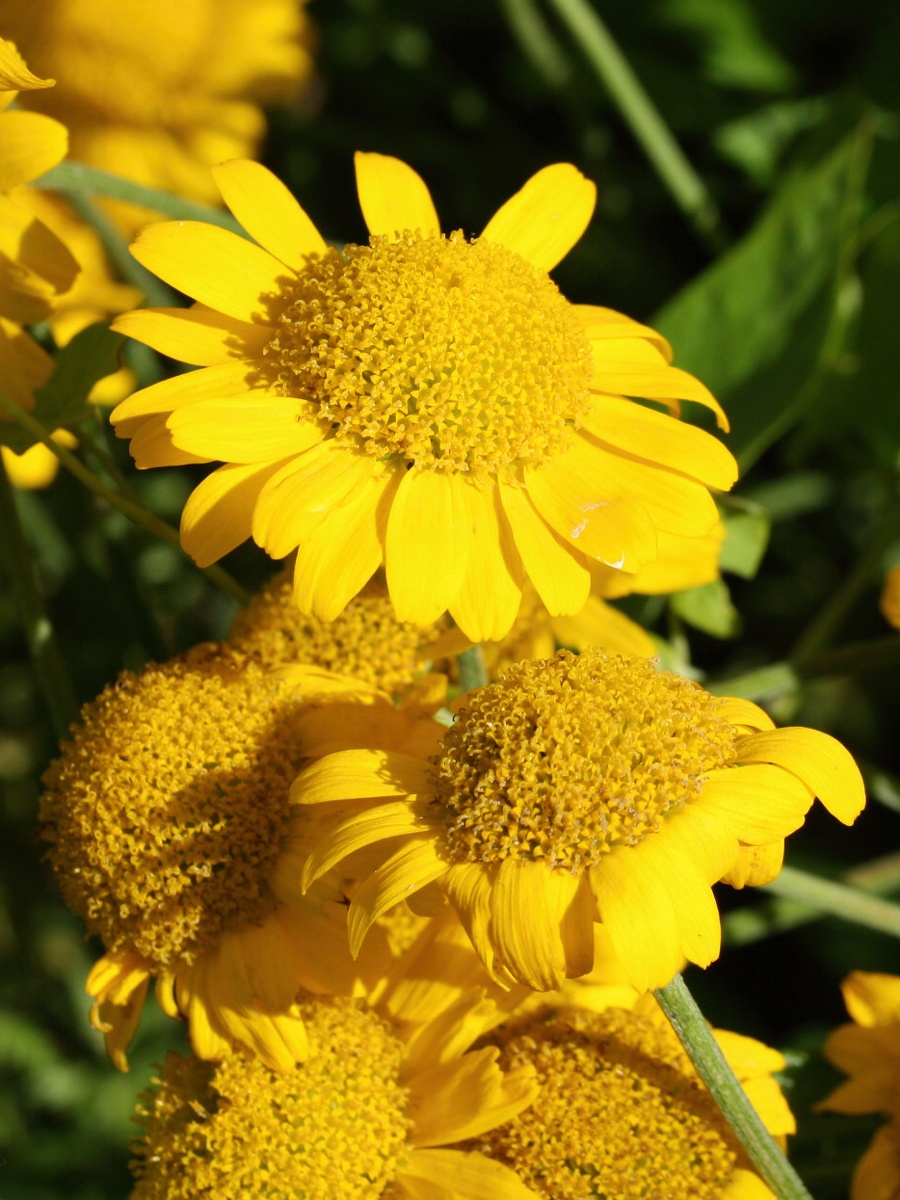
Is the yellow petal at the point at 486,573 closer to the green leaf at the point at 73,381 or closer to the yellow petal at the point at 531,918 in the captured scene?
the yellow petal at the point at 531,918

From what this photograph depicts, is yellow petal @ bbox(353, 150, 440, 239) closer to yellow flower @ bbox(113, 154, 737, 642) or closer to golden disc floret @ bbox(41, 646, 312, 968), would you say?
yellow flower @ bbox(113, 154, 737, 642)

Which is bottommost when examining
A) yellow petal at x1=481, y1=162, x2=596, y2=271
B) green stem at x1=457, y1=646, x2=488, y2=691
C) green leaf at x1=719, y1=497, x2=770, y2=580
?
green leaf at x1=719, y1=497, x2=770, y2=580

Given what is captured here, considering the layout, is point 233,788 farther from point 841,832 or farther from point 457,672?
point 841,832

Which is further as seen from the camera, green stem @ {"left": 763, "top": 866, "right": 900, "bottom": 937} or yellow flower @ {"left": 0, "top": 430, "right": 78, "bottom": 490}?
yellow flower @ {"left": 0, "top": 430, "right": 78, "bottom": 490}

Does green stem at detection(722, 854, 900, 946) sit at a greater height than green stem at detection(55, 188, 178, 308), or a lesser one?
lesser

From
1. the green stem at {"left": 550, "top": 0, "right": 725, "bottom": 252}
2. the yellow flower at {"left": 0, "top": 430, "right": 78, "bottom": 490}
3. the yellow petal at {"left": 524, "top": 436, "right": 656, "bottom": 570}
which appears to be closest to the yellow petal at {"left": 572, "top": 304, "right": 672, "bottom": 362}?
the yellow petal at {"left": 524, "top": 436, "right": 656, "bottom": 570}

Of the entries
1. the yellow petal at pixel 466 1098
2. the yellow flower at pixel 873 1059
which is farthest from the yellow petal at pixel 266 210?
the yellow flower at pixel 873 1059

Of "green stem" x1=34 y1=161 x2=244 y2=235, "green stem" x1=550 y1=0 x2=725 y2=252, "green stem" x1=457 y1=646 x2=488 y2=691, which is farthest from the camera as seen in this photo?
"green stem" x1=550 y1=0 x2=725 y2=252

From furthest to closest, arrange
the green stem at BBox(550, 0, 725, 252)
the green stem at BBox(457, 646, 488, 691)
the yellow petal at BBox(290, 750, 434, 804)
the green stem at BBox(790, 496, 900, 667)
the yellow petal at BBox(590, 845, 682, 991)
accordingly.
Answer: the green stem at BBox(550, 0, 725, 252), the green stem at BBox(790, 496, 900, 667), the green stem at BBox(457, 646, 488, 691), the yellow petal at BBox(290, 750, 434, 804), the yellow petal at BBox(590, 845, 682, 991)

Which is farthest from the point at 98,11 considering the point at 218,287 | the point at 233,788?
the point at 233,788
